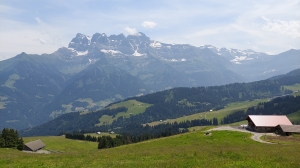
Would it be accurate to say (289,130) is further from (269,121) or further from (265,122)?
(269,121)

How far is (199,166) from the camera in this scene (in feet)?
101

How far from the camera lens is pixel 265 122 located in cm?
10300

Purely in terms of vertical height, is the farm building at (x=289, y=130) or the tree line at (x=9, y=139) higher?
the farm building at (x=289, y=130)

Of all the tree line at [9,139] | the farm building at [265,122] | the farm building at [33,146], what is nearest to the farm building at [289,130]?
the farm building at [265,122]

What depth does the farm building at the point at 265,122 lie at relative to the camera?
10044 cm

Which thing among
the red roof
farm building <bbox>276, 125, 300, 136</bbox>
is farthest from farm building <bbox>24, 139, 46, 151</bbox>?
farm building <bbox>276, 125, 300, 136</bbox>

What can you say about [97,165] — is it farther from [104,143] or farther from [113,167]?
[104,143]

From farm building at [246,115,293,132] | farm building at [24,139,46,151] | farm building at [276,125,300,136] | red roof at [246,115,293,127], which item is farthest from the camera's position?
farm building at [24,139,46,151]

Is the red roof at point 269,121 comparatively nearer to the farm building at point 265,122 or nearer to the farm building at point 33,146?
the farm building at point 265,122

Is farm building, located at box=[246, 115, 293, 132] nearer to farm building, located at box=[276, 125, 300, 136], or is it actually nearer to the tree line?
farm building, located at box=[276, 125, 300, 136]

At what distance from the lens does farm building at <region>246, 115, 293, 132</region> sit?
330 ft

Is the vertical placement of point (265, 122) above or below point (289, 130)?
above

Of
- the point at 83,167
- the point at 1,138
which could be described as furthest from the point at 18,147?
the point at 83,167

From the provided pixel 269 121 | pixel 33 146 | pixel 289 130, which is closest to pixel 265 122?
pixel 269 121
